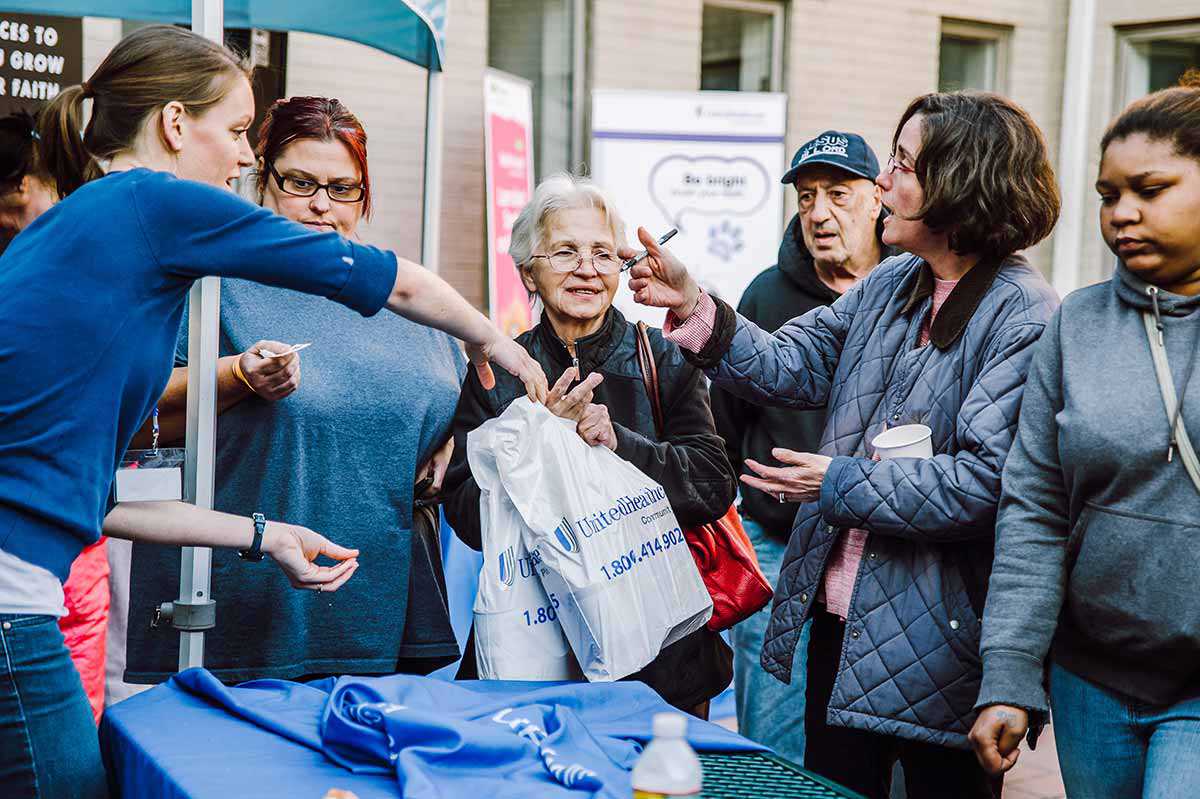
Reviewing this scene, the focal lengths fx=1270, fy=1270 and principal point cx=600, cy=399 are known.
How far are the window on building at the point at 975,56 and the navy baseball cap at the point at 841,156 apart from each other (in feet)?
20.0

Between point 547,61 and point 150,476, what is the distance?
5.71m

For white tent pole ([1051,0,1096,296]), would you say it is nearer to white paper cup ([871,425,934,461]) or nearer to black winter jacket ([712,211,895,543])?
black winter jacket ([712,211,895,543])

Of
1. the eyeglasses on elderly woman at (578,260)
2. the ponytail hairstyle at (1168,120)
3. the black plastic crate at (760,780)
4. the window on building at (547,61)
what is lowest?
the black plastic crate at (760,780)

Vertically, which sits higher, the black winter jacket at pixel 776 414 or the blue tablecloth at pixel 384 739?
the black winter jacket at pixel 776 414

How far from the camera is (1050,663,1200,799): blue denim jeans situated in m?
1.84

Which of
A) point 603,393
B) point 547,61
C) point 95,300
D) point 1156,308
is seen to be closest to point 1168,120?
point 1156,308

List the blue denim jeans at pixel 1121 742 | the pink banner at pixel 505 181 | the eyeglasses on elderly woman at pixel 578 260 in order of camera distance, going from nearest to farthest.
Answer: the blue denim jeans at pixel 1121 742
the eyeglasses on elderly woman at pixel 578 260
the pink banner at pixel 505 181

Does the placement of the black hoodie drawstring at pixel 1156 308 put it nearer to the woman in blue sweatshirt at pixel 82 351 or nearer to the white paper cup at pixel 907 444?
the white paper cup at pixel 907 444

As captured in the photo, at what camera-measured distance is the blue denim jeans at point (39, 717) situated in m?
1.75

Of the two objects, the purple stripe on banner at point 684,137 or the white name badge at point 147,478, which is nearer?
the white name badge at point 147,478

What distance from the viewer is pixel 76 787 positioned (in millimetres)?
1825

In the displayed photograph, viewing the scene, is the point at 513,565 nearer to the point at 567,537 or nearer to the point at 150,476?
the point at 567,537

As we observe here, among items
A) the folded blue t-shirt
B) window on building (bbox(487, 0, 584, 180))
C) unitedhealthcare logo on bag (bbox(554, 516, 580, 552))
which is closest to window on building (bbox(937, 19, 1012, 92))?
window on building (bbox(487, 0, 584, 180))

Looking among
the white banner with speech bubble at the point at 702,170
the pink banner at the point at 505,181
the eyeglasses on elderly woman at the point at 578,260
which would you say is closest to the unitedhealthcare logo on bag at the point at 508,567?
the eyeglasses on elderly woman at the point at 578,260
